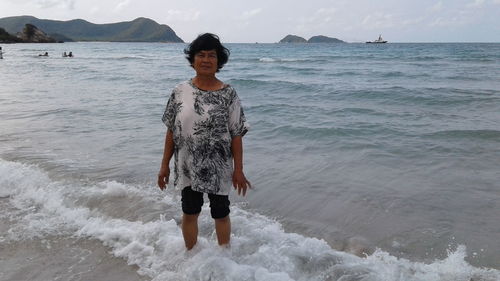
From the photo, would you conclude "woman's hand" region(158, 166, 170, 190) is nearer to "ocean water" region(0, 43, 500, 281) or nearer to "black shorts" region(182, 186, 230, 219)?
"black shorts" region(182, 186, 230, 219)

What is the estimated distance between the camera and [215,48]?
312 centimetres

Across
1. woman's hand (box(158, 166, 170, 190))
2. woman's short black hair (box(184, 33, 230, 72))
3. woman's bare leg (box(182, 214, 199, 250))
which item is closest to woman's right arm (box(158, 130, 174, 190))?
woman's hand (box(158, 166, 170, 190))

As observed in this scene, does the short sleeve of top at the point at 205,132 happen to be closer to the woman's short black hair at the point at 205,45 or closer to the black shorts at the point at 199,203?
the black shorts at the point at 199,203

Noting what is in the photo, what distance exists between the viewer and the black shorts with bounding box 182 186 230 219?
3336 mm

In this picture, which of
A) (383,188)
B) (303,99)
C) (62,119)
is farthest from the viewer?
(303,99)

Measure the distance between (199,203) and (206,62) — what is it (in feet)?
3.74

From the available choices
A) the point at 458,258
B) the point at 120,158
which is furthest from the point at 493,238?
the point at 120,158

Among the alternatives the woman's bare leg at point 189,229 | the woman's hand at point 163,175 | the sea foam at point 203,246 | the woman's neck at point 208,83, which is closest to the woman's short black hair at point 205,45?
the woman's neck at point 208,83

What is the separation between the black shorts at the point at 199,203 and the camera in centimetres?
334

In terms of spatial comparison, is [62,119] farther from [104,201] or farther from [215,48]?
[215,48]

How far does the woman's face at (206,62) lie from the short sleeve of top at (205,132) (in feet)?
0.46

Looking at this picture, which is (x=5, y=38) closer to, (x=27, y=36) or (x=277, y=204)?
(x=27, y=36)

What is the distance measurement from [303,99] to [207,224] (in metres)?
11.3

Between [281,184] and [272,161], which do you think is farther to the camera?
[272,161]
